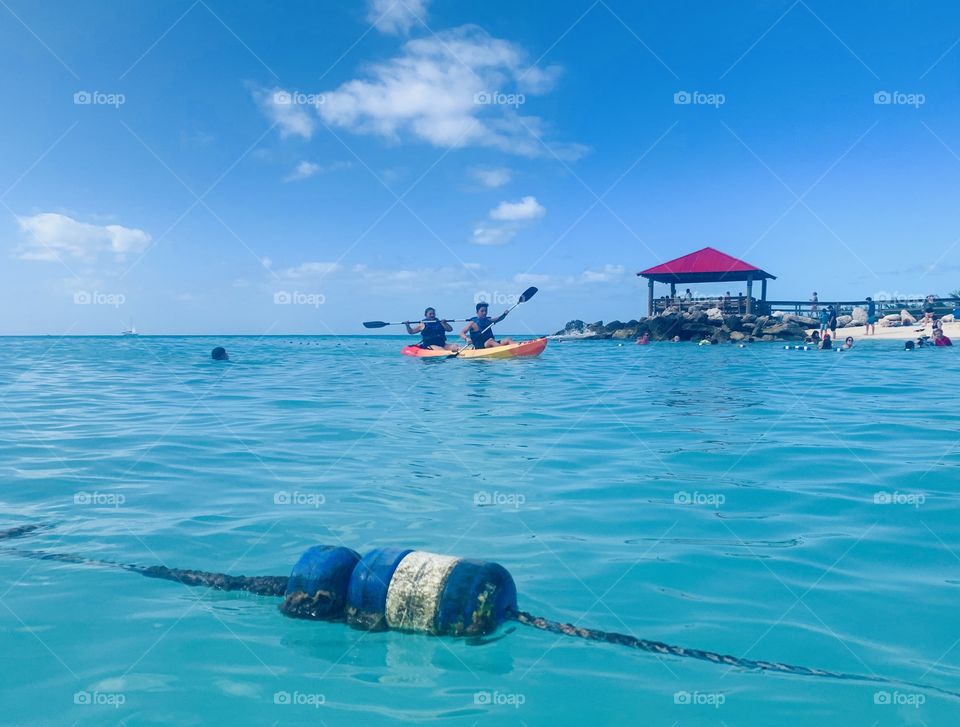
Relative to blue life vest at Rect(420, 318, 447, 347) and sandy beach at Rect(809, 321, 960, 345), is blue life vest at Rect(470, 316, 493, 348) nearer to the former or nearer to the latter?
blue life vest at Rect(420, 318, 447, 347)

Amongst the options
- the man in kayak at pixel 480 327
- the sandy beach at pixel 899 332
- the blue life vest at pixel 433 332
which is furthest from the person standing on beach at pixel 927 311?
the blue life vest at pixel 433 332

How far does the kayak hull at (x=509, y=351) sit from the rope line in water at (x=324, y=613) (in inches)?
732

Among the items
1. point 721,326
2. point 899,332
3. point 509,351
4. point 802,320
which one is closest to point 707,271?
point 721,326

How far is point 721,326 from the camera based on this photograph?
4044 centimetres

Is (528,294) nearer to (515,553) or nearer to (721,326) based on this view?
(515,553)

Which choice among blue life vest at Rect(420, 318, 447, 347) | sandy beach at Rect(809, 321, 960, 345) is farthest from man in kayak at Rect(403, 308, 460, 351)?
sandy beach at Rect(809, 321, 960, 345)

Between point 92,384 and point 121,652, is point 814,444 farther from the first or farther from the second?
point 92,384

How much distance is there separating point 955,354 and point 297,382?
2438 centimetres

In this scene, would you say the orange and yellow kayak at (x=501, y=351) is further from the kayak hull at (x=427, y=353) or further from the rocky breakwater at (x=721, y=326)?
the rocky breakwater at (x=721, y=326)

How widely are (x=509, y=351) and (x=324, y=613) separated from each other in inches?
780

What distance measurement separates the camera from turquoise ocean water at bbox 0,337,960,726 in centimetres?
333

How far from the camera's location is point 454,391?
15.9m

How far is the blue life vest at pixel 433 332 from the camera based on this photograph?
25.6 meters

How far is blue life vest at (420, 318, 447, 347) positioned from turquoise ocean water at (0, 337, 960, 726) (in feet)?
43.8
